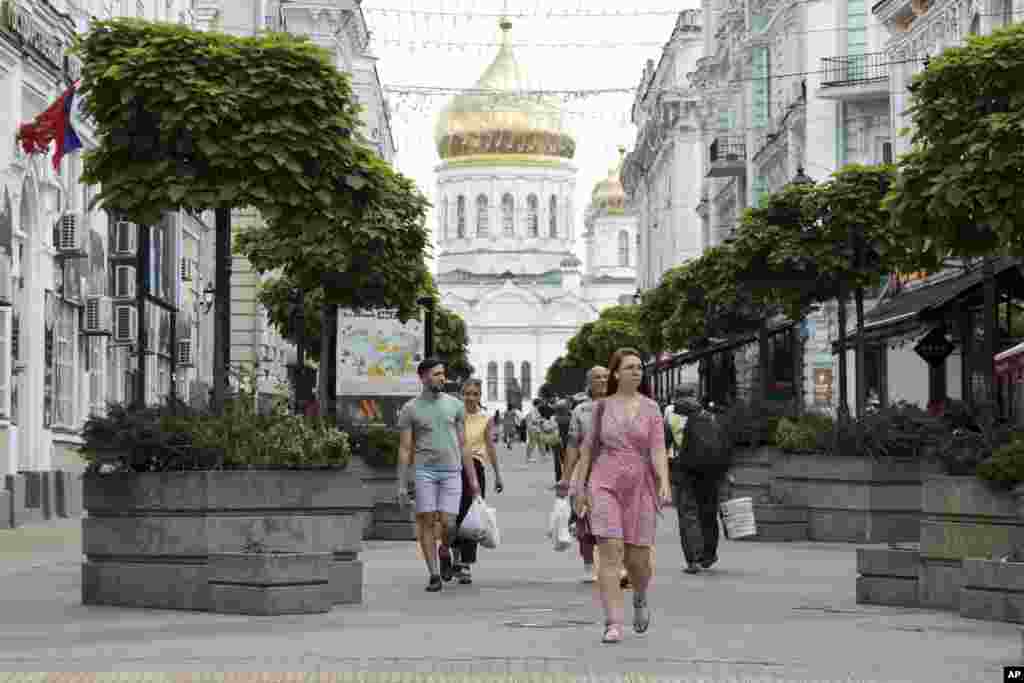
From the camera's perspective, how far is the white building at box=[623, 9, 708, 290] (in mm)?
93000

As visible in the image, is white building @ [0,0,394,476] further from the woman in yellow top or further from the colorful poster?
the woman in yellow top

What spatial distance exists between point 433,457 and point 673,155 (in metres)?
78.9

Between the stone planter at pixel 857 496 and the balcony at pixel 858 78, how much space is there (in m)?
26.4

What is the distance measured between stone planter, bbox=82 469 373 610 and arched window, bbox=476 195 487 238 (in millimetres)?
173209

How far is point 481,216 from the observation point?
627 ft

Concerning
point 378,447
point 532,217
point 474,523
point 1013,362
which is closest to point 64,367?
point 378,447

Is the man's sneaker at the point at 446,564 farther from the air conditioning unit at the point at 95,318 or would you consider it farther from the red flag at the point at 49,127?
the air conditioning unit at the point at 95,318

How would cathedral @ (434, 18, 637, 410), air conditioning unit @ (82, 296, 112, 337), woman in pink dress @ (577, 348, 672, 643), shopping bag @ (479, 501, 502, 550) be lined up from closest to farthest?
woman in pink dress @ (577, 348, 672, 643) < shopping bag @ (479, 501, 502, 550) < air conditioning unit @ (82, 296, 112, 337) < cathedral @ (434, 18, 637, 410)

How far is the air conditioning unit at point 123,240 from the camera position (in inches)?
1585

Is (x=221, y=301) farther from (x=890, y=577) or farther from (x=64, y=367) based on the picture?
(x=64, y=367)

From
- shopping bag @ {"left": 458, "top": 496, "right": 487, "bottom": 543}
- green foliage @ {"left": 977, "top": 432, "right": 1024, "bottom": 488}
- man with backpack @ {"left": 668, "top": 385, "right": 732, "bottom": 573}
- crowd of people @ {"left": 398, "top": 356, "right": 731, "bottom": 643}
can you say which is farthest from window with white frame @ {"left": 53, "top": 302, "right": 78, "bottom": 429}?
green foliage @ {"left": 977, "top": 432, "right": 1024, "bottom": 488}

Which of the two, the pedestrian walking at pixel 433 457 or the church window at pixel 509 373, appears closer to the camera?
the pedestrian walking at pixel 433 457

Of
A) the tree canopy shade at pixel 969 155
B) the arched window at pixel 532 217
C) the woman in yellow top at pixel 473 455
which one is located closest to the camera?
the tree canopy shade at pixel 969 155

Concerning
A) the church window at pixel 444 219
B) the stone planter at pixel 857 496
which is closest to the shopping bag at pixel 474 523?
the stone planter at pixel 857 496
